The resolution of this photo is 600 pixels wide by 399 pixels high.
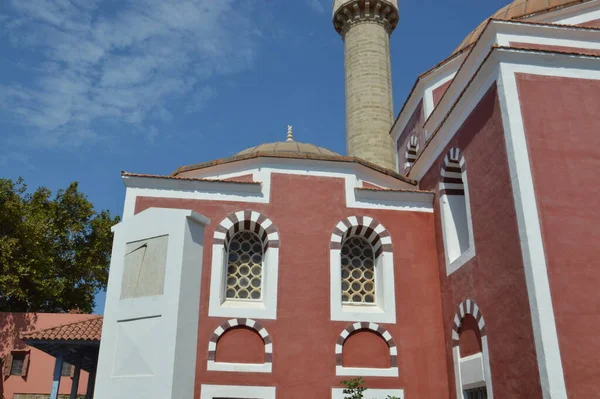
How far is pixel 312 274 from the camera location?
9.11 meters

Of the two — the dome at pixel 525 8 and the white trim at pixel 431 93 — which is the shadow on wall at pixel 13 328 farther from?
the dome at pixel 525 8

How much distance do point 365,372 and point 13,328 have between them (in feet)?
37.0

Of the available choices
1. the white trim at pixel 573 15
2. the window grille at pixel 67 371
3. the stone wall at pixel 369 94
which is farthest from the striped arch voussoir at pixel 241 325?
the window grille at pixel 67 371

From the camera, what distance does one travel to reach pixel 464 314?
816 cm

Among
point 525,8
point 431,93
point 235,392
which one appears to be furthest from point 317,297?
point 525,8

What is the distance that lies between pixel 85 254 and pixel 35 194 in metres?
2.71

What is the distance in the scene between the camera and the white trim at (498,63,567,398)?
585cm

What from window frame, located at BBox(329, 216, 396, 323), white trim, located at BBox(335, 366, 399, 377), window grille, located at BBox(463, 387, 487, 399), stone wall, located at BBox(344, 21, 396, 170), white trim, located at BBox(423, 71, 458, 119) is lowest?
window grille, located at BBox(463, 387, 487, 399)

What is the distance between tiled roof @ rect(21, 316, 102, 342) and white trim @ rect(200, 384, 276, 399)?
124 inches

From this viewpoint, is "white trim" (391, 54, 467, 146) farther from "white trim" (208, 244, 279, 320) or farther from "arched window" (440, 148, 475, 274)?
"white trim" (208, 244, 279, 320)

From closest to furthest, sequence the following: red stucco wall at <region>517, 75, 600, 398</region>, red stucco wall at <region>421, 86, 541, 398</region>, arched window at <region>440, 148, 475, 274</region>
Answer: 1. red stucco wall at <region>517, 75, 600, 398</region>
2. red stucco wall at <region>421, 86, 541, 398</region>
3. arched window at <region>440, 148, 475, 274</region>

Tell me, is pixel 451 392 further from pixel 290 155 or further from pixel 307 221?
pixel 290 155

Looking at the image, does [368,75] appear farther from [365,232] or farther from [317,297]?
[317,297]

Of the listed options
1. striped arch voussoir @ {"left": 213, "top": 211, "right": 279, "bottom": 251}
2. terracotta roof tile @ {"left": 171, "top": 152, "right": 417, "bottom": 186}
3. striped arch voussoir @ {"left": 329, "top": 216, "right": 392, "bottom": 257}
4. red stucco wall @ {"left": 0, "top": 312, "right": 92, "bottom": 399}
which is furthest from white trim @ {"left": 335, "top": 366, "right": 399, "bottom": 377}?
red stucco wall @ {"left": 0, "top": 312, "right": 92, "bottom": 399}
